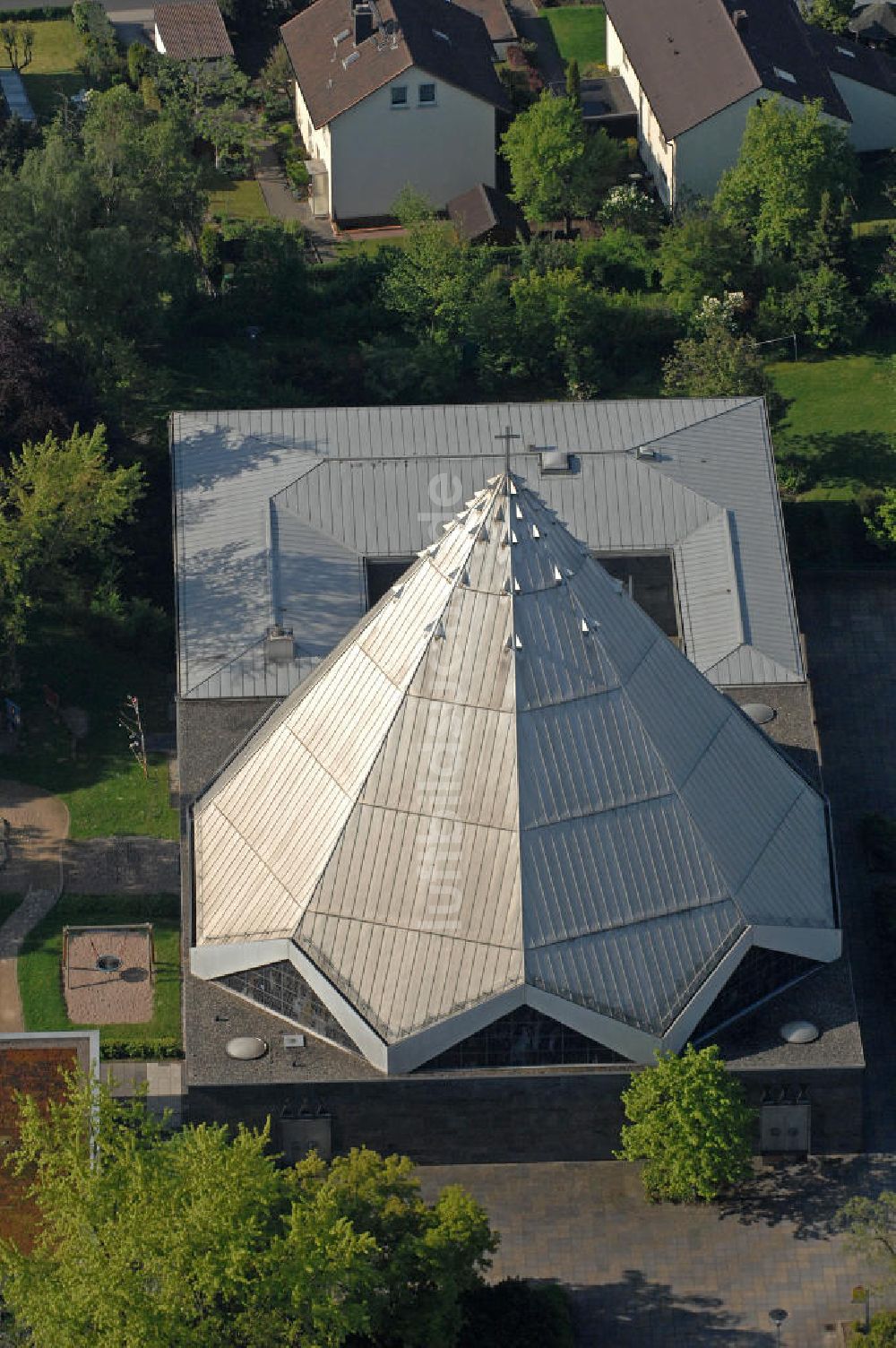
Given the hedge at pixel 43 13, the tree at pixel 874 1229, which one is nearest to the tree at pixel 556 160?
the hedge at pixel 43 13

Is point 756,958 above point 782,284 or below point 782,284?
below

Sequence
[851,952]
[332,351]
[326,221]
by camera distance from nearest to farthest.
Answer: [851,952] < [332,351] < [326,221]

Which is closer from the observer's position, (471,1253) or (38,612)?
(471,1253)

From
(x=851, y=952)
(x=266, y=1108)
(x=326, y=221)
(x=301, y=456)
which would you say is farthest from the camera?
(x=326, y=221)

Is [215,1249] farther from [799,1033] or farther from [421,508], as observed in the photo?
[421,508]

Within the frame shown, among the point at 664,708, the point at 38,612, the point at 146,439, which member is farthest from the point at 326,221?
the point at 664,708

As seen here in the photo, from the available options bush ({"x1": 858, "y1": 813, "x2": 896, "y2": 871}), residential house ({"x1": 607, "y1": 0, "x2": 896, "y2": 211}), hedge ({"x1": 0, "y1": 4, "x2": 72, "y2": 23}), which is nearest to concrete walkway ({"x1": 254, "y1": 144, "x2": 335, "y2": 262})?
residential house ({"x1": 607, "y1": 0, "x2": 896, "y2": 211})

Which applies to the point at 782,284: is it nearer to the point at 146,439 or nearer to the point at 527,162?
the point at 527,162
